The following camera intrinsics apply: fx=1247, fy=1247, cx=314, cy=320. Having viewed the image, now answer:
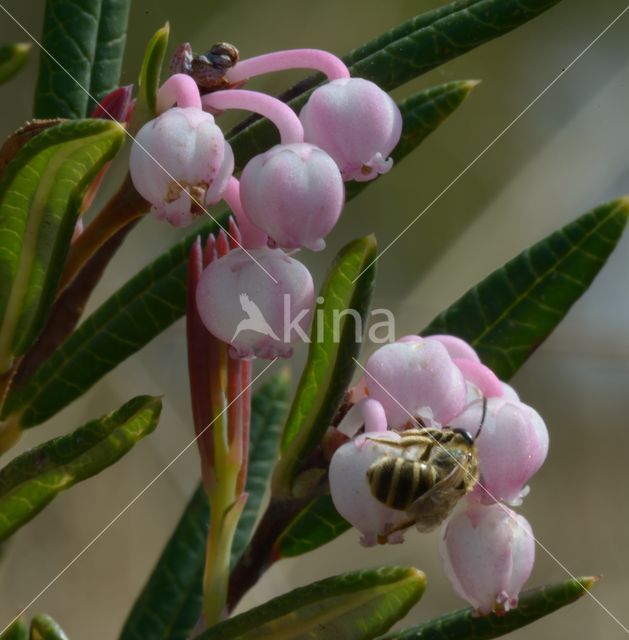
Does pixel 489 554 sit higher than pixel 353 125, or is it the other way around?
pixel 353 125

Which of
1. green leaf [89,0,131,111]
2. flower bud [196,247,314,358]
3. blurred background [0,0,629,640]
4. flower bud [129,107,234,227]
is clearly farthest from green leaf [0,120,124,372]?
blurred background [0,0,629,640]

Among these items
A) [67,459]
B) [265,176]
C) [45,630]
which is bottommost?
[45,630]

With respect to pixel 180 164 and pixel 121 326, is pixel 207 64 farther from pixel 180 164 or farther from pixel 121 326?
pixel 121 326

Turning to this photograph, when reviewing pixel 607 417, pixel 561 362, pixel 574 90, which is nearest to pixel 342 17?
pixel 574 90

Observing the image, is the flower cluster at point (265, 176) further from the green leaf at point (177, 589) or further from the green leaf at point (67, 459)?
the green leaf at point (177, 589)

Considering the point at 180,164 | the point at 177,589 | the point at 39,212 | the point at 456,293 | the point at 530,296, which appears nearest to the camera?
the point at 180,164

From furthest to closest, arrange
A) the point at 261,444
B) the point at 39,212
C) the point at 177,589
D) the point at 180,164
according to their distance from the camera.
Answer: the point at 261,444, the point at 177,589, the point at 39,212, the point at 180,164

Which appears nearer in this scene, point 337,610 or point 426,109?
point 337,610

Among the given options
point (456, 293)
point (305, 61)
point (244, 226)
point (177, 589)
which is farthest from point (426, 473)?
point (456, 293)
